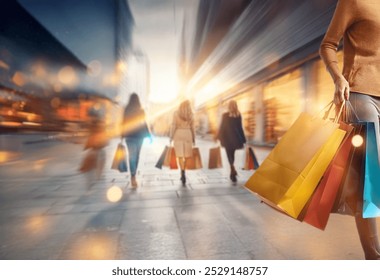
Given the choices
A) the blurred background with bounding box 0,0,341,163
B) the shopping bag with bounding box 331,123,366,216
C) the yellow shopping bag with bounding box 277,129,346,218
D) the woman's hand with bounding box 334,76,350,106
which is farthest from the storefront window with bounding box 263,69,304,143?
the yellow shopping bag with bounding box 277,129,346,218

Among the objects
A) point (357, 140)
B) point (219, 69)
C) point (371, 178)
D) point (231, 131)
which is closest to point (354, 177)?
point (371, 178)

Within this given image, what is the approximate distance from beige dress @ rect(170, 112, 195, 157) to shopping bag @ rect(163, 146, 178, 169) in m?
0.18

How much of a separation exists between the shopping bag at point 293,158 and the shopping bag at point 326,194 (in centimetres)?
7

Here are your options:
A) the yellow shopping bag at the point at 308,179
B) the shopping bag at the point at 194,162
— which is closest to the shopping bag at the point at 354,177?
the yellow shopping bag at the point at 308,179

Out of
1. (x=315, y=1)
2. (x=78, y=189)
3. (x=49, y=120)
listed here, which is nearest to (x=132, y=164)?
(x=78, y=189)

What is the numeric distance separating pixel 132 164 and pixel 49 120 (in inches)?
726

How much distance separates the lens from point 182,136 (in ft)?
20.1

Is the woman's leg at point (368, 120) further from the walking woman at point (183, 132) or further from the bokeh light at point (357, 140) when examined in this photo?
the walking woman at point (183, 132)

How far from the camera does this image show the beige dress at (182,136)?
241 inches

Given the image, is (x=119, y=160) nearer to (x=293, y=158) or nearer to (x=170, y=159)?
(x=170, y=159)

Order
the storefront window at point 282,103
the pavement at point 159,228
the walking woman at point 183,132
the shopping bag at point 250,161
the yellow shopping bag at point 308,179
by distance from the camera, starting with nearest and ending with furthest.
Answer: the yellow shopping bag at point 308,179
the pavement at point 159,228
the walking woman at point 183,132
the shopping bag at point 250,161
the storefront window at point 282,103

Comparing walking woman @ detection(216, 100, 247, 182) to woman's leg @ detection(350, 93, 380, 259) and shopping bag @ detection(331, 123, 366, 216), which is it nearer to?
woman's leg @ detection(350, 93, 380, 259)
